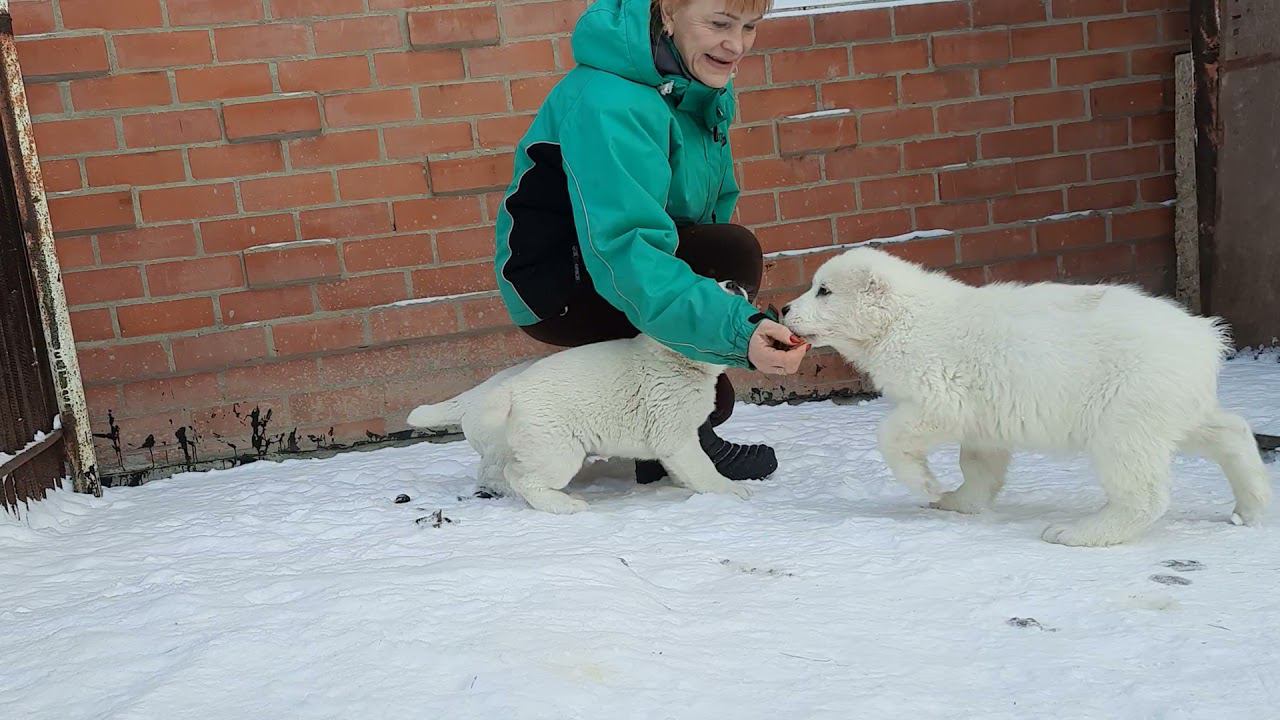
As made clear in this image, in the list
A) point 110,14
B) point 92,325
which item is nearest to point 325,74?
point 110,14

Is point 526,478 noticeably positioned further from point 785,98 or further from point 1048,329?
point 785,98

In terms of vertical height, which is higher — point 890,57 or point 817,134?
point 890,57

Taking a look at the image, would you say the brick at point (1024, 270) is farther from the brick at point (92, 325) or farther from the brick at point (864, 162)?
the brick at point (92, 325)

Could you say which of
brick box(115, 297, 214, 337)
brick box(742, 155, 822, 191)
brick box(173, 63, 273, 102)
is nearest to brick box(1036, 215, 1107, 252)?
brick box(742, 155, 822, 191)

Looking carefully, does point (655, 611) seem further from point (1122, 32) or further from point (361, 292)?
point (1122, 32)

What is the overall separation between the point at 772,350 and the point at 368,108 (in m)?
2.35

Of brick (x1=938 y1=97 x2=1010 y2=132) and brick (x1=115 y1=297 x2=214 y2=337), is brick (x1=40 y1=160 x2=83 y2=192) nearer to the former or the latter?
brick (x1=115 y1=297 x2=214 y2=337)

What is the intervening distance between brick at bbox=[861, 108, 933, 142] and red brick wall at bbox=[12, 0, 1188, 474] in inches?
0.4

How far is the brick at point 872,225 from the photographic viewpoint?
15.5ft

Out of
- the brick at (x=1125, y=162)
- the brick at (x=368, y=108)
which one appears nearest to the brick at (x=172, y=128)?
the brick at (x=368, y=108)

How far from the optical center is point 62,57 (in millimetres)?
4016

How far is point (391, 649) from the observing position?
2.00 m

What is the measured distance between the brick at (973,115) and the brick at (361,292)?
8.18 feet

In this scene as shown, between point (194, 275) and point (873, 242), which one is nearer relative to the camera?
point (194, 275)
